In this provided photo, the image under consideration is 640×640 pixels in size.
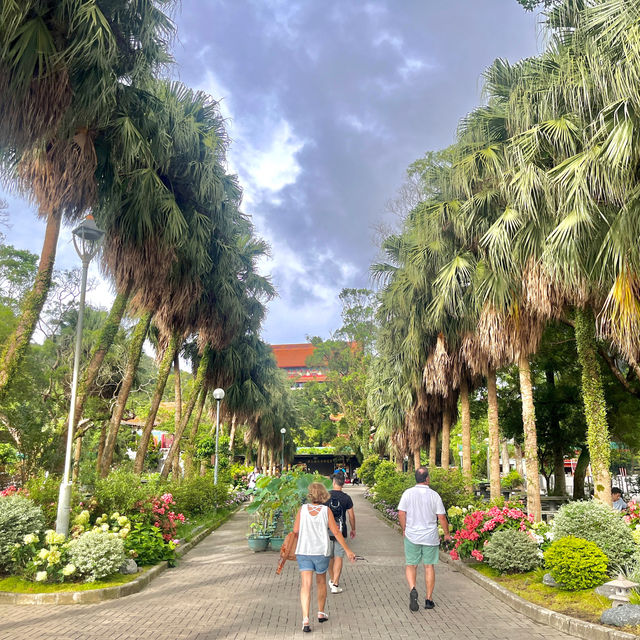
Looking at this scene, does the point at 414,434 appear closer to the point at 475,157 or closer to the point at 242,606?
the point at 475,157

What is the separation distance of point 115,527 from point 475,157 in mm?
10538

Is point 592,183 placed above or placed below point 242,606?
above

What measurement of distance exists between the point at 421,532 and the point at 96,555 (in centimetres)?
473

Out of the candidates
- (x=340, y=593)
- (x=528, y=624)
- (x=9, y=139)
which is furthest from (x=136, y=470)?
(x=528, y=624)

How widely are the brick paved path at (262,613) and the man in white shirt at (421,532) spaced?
37 cm

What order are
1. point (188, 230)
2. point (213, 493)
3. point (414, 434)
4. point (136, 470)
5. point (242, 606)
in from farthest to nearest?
1. point (414, 434)
2. point (213, 493)
3. point (136, 470)
4. point (188, 230)
5. point (242, 606)

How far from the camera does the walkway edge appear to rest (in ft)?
19.6

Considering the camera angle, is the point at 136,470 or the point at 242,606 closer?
the point at 242,606

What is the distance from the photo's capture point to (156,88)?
531 inches

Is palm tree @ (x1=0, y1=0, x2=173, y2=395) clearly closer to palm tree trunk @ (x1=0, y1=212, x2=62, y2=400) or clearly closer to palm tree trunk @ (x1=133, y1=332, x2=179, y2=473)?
palm tree trunk @ (x1=0, y1=212, x2=62, y2=400)

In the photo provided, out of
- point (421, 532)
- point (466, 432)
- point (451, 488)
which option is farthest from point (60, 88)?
point (466, 432)

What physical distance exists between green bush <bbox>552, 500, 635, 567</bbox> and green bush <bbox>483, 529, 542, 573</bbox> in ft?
1.50

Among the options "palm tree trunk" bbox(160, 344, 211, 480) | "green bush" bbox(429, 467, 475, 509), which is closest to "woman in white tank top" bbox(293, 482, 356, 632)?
"green bush" bbox(429, 467, 475, 509)

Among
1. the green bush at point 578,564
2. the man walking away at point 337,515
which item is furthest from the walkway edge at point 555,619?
the man walking away at point 337,515
